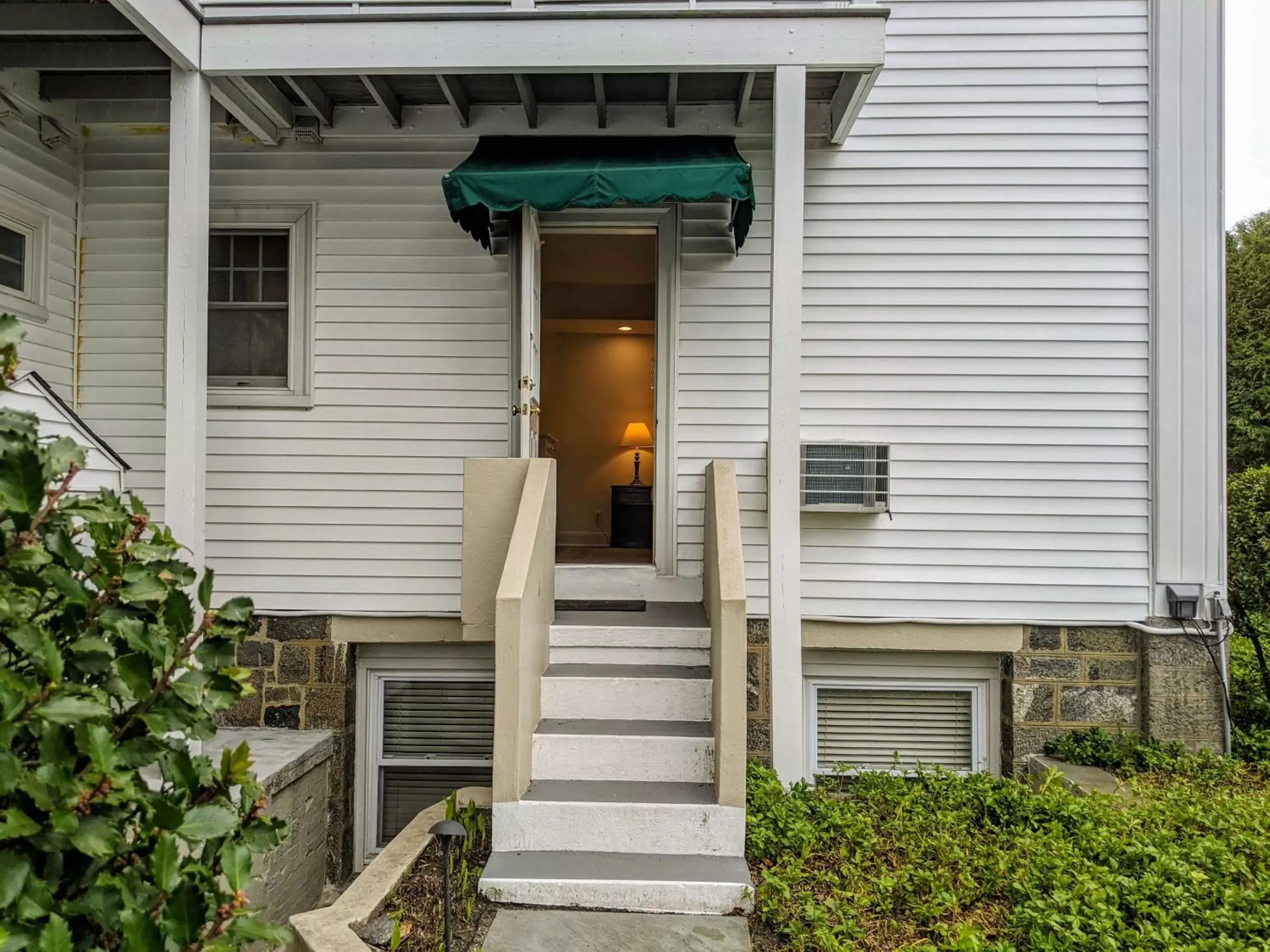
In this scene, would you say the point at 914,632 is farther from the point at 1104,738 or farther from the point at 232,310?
the point at 232,310

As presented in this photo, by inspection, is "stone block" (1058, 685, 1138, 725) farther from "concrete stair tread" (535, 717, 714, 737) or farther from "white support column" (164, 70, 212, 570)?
"white support column" (164, 70, 212, 570)

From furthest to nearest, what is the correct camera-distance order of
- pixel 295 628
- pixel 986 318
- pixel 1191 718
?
pixel 295 628
pixel 986 318
pixel 1191 718

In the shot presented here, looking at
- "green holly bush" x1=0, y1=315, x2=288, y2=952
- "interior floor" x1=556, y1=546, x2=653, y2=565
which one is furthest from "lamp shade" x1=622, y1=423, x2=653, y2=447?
"green holly bush" x1=0, y1=315, x2=288, y2=952

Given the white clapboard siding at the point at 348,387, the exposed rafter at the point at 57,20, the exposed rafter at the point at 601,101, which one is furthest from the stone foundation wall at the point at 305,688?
the exposed rafter at the point at 601,101

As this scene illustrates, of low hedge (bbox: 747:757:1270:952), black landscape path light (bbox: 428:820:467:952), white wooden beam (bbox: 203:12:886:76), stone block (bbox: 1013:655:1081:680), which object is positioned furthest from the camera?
stone block (bbox: 1013:655:1081:680)

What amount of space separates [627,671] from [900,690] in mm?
2021

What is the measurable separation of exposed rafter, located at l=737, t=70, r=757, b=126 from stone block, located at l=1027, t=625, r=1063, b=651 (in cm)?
345

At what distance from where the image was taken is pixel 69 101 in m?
4.61

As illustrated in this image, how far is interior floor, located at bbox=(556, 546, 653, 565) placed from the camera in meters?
5.46

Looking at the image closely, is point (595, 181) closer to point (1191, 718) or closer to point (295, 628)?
point (295, 628)

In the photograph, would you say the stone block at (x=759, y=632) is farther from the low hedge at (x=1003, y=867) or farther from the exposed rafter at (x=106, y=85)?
the exposed rafter at (x=106, y=85)

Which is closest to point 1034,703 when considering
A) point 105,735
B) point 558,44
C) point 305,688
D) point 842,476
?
point 842,476

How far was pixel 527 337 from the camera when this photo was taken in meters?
4.56

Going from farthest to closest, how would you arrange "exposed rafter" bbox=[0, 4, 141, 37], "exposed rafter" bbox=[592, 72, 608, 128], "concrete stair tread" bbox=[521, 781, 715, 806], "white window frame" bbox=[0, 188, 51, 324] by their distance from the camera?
"white window frame" bbox=[0, 188, 51, 324] → "exposed rafter" bbox=[592, 72, 608, 128] → "exposed rafter" bbox=[0, 4, 141, 37] → "concrete stair tread" bbox=[521, 781, 715, 806]
